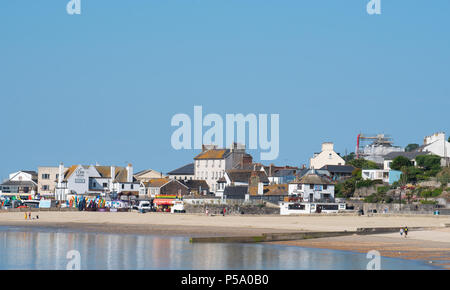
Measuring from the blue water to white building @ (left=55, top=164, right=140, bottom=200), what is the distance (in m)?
56.7

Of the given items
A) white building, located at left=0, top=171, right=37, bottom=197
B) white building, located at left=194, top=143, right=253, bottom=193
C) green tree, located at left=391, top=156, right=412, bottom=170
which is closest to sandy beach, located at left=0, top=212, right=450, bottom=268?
green tree, located at left=391, top=156, right=412, bottom=170

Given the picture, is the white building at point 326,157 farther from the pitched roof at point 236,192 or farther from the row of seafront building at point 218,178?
the pitched roof at point 236,192

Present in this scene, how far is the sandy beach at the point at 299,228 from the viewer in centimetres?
3909

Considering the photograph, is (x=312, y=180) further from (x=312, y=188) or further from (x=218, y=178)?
(x=218, y=178)

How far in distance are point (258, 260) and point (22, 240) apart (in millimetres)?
17885

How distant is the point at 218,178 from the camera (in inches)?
4345

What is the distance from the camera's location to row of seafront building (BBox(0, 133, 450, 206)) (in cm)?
8731

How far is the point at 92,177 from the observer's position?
106 m

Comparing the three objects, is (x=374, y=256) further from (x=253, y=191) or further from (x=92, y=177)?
(x=92, y=177)

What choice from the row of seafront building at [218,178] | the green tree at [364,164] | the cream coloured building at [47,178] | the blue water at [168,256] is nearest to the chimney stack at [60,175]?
the row of seafront building at [218,178]

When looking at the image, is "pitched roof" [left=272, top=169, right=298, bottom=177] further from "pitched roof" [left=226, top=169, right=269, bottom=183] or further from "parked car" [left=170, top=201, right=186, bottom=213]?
"parked car" [left=170, top=201, right=186, bottom=213]

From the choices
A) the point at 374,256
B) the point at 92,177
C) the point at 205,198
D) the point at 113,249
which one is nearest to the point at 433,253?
the point at 374,256

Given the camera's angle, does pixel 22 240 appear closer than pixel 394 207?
Yes

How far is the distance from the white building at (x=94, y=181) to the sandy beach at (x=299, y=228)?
85.6 feet
